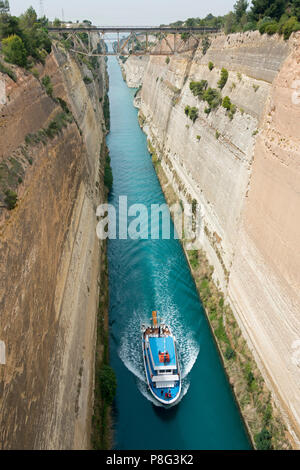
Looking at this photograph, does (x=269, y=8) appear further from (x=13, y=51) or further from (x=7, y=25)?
(x=13, y=51)

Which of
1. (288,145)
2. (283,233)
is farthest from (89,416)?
(288,145)

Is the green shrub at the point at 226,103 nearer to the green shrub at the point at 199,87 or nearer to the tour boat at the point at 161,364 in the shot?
the green shrub at the point at 199,87

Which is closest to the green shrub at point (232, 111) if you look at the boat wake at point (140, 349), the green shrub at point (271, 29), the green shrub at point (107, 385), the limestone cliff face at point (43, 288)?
the green shrub at point (271, 29)

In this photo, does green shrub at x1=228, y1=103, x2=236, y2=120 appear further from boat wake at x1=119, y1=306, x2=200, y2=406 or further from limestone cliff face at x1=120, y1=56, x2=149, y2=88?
limestone cliff face at x1=120, y1=56, x2=149, y2=88

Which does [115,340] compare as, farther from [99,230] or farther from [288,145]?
[288,145]

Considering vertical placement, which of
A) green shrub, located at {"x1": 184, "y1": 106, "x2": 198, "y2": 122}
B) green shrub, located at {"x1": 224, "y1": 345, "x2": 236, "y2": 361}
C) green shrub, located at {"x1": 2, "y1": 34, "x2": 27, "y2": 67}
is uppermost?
green shrub, located at {"x1": 2, "y1": 34, "x2": 27, "y2": 67}

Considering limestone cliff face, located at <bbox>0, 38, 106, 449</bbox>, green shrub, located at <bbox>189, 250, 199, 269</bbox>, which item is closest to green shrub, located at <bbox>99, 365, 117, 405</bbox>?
limestone cliff face, located at <bbox>0, 38, 106, 449</bbox>

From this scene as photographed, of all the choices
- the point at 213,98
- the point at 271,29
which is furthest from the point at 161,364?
the point at 213,98
